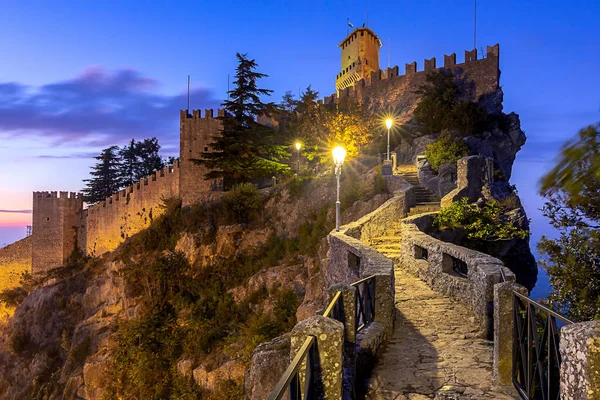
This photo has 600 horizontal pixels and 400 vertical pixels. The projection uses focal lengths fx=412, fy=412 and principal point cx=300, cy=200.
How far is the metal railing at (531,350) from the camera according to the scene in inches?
146

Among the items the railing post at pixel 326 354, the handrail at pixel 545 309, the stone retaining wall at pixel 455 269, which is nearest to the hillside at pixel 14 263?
the stone retaining wall at pixel 455 269

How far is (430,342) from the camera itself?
6504mm

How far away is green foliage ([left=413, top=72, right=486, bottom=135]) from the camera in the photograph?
2844 cm

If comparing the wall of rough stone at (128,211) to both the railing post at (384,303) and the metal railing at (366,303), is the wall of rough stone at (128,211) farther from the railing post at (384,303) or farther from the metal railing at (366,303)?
the railing post at (384,303)

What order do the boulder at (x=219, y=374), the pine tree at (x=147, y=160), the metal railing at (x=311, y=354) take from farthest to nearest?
the pine tree at (x=147, y=160)
the boulder at (x=219, y=374)
the metal railing at (x=311, y=354)

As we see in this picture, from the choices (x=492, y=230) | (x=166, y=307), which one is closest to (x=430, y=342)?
(x=492, y=230)

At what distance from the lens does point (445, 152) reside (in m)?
23.2

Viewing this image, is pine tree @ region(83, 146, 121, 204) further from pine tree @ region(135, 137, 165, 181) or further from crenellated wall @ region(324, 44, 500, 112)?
crenellated wall @ region(324, 44, 500, 112)

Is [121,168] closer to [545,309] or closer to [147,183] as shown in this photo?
[147,183]

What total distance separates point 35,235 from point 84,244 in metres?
3.88

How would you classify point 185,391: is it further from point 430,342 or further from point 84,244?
point 84,244

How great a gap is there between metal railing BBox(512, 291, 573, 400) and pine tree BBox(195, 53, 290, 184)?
24.3 metres

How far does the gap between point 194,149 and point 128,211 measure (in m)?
7.62

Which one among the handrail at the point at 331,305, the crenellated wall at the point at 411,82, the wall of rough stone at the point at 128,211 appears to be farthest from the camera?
the crenellated wall at the point at 411,82
